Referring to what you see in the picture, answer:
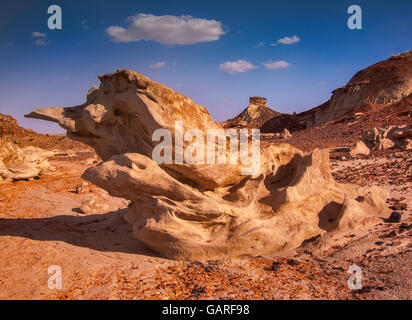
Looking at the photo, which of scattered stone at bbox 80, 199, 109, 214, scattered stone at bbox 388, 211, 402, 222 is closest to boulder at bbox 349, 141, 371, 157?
scattered stone at bbox 388, 211, 402, 222

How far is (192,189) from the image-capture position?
17.1ft

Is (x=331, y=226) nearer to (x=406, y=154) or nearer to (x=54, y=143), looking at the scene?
(x=406, y=154)

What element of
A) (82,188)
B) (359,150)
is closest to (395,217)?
(359,150)

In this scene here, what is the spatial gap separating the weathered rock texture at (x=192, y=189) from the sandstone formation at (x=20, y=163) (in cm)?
836

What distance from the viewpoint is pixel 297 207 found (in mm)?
5562

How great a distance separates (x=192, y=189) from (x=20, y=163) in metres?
Answer: 11.2

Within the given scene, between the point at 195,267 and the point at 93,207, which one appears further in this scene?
the point at 93,207

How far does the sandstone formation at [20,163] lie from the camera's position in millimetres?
12512

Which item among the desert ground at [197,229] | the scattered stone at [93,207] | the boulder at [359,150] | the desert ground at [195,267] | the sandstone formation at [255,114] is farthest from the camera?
the sandstone formation at [255,114]

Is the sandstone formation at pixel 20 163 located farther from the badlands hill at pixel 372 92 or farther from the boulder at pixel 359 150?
the badlands hill at pixel 372 92

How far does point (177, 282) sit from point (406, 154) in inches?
416

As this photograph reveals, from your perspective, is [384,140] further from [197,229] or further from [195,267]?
[195,267]

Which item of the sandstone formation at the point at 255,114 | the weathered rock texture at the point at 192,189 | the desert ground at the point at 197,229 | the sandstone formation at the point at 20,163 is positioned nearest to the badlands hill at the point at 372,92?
the sandstone formation at the point at 255,114
